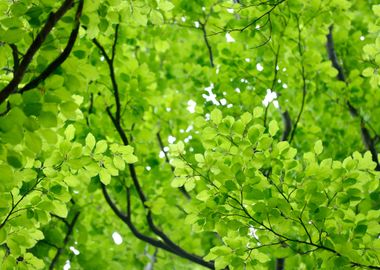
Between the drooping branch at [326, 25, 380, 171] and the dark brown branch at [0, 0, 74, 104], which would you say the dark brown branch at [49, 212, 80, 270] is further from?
the drooping branch at [326, 25, 380, 171]

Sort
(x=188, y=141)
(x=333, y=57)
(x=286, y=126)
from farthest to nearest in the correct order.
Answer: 1. (x=188, y=141)
2. (x=333, y=57)
3. (x=286, y=126)

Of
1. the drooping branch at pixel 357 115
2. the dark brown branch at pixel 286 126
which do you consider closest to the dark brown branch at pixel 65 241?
the dark brown branch at pixel 286 126

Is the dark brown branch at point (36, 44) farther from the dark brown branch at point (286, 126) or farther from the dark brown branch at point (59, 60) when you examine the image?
the dark brown branch at point (286, 126)

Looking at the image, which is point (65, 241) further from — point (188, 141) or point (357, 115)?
point (357, 115)

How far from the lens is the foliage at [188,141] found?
7.77 feet

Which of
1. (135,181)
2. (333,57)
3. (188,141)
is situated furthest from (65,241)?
(333,57)

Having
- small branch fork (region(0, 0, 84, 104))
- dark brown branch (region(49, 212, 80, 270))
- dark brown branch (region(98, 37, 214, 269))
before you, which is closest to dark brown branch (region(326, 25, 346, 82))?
dark brown branch (region(98, 37, 214, 269))

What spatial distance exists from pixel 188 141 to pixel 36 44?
4298 millimetres

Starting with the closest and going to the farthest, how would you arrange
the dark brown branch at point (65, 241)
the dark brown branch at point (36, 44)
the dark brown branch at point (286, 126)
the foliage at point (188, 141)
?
the dark brown branch at point (36, 44), the foliage at point (188, 141), the dark brown branch at point (65, 241), the dark brown branch at point (286, 126)

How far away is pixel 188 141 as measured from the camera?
627cm

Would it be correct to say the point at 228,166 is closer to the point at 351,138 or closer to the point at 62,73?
the point at 62,73

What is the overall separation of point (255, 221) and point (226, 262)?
375mm

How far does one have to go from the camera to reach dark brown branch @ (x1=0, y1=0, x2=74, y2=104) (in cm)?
203

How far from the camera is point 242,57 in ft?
16.8
